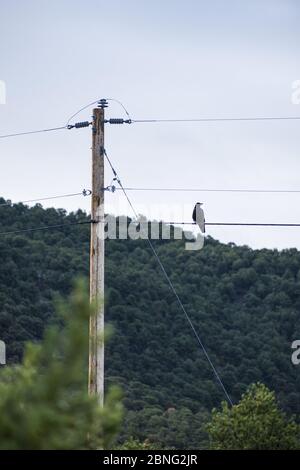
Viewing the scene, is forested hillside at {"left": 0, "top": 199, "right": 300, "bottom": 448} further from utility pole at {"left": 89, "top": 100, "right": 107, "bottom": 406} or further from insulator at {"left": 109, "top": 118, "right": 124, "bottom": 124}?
utility pole at {"left": 89, "top": 100, "right": 107, "bottom": 406}

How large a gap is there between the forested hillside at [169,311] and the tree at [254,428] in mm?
6804

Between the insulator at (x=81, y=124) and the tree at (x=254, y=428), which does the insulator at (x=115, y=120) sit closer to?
the insulator at (x=81, y=124)

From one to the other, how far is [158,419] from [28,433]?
22.8m

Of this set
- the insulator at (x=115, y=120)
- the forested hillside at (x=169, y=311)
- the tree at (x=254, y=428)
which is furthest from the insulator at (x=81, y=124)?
the forested hillside at (x=169, y=311)

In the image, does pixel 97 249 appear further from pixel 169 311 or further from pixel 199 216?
pixel 169 311

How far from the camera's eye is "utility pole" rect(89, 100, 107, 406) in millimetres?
13633

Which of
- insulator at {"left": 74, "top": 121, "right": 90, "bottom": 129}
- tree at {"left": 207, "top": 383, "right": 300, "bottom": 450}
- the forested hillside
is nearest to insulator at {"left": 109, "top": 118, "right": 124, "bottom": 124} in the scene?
insulator at {"left": 74, "top": 121, "right": 90, "bottom": 129}

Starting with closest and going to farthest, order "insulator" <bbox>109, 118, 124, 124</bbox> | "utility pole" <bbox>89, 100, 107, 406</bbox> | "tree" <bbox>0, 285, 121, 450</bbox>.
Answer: "tree" <bbox>0, 285, 121, 450</bbox> → "utility pole" <bbox>89, 100, 107, 406</bbox> → "insulator" <bbox>109, 118, 124, 124</bbox>

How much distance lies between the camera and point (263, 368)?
118 ft

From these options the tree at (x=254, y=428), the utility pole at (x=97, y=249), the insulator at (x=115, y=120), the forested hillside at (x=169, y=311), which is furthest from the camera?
the forested hillside at (x=169, y=311)

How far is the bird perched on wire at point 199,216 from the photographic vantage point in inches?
621

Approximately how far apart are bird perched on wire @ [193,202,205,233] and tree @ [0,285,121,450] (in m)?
8.87

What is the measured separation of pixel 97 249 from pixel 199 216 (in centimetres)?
220
